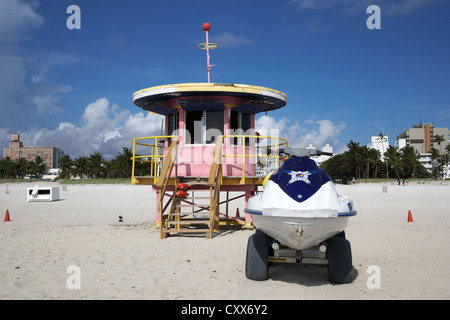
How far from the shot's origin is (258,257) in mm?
6719

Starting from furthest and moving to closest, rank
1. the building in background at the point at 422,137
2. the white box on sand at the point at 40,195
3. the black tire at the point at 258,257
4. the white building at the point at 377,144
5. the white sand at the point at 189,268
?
1. the white building at the point at 377,144
2. the building in background at the point at 422,137
3. the white box on sand at the point at 40,195
4. the black tire at the point at 258,257
5. the white sand at the point at 189,268

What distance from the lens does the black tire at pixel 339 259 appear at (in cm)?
641

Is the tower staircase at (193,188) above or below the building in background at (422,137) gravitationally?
below

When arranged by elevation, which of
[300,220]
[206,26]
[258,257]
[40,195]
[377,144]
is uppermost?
[377,144]

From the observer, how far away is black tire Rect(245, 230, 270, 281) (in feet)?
21.9

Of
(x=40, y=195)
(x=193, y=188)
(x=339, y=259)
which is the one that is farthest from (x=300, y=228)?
(x=40, y=195)

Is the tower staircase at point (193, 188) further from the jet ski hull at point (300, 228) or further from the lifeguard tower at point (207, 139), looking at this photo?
the jet ski hull at point (300, 228)

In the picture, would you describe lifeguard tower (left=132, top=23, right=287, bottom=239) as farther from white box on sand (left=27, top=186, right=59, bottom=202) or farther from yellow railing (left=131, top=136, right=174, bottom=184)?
white box on sand (left=27, top=186, right=59, bottom=202)

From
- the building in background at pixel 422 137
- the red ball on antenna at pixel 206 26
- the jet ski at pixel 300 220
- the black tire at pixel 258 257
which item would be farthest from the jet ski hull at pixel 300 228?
the building in background at pixel 422 137

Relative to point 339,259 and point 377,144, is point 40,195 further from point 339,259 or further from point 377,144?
point 377,144

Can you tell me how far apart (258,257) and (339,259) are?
1.37 meters
